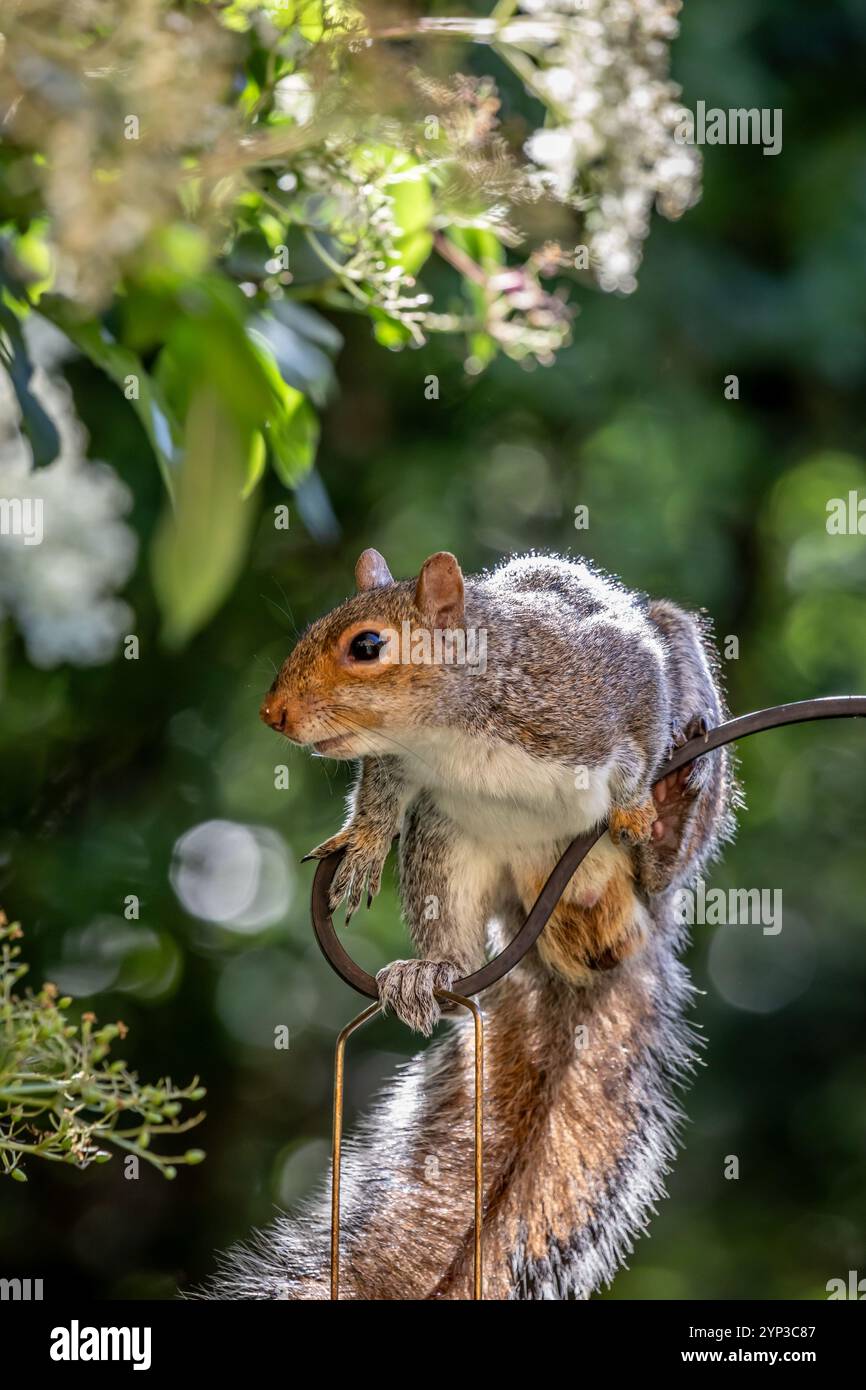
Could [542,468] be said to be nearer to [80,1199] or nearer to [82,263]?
[80,1199]

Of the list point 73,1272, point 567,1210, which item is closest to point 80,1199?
point 73,1272

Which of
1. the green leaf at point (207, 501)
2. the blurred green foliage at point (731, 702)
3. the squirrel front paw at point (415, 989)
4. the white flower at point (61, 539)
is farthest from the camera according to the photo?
the blurred green foliage at point (731, 702)

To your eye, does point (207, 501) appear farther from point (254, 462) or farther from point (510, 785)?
point (510, 785)

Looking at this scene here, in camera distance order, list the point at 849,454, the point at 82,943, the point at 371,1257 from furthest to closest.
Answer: the point at 849,454
the point at 82,943
the point at 371,1257

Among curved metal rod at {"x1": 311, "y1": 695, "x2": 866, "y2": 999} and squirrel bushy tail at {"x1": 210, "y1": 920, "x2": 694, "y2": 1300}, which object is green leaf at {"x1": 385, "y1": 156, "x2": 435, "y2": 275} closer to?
curved metal rod at {"x1": 311, "y1": 695, "x2": 866, "y2": 999}

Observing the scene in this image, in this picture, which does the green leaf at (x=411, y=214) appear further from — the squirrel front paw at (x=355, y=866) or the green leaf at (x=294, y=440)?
the squirrel front paw at (x=355, y=866)

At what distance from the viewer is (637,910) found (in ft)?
4.79

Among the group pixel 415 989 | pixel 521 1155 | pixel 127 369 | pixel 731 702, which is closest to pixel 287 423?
pixel 127 369

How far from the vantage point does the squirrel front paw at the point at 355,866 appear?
1345mm

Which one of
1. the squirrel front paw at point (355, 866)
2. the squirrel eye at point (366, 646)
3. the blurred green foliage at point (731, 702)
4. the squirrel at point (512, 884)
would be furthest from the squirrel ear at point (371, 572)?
the blurred green foliage at point (731, 702)

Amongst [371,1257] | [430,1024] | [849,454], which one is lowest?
[371,1257]

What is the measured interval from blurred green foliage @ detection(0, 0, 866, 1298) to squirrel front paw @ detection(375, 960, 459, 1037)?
1.54 metres

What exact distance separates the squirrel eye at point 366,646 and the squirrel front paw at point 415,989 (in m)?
0.25

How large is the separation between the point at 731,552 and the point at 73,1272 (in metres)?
1.85
